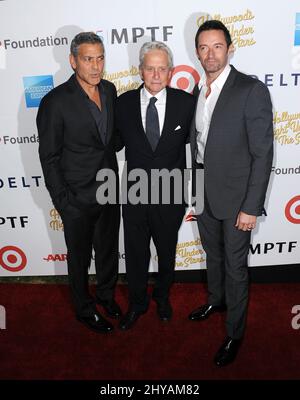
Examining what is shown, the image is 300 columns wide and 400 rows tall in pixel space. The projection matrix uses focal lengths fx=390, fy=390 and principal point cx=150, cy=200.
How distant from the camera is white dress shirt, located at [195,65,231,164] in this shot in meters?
2.12

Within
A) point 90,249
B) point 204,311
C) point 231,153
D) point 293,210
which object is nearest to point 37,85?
point 90,249

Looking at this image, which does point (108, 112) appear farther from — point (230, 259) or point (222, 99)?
point (230, 259)

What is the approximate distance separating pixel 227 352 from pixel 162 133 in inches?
54.4

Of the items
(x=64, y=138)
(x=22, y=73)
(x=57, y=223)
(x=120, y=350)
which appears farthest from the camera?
(x=57, y=223)

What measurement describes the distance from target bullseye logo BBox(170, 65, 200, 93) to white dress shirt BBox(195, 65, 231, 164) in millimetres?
383

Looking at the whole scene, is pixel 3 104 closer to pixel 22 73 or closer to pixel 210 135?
pixel 22 73

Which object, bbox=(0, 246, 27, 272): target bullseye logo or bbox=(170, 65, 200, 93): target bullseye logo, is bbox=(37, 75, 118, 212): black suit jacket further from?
bbox=(0, 246, 27, 272): target bullseye logo

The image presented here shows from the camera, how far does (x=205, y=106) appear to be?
7.18ft

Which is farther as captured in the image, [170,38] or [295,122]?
[295,122]

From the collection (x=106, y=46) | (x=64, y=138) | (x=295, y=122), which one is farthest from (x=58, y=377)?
(x=295, y=122)

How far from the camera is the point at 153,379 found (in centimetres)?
229

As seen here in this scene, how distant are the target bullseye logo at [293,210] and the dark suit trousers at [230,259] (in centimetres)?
79

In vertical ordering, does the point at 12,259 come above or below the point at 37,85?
below
